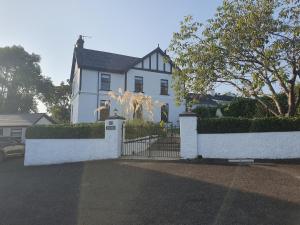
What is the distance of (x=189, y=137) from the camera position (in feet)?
42.2

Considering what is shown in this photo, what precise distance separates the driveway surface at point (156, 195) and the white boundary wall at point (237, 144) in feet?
3.90

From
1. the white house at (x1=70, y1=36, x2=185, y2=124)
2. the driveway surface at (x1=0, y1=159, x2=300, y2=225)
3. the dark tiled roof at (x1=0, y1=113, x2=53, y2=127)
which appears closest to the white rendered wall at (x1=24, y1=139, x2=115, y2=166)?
the driveway surface at (x1=0, y1=159, x2=300, y2=225)

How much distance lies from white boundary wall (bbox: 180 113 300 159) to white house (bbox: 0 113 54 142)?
21224 mm

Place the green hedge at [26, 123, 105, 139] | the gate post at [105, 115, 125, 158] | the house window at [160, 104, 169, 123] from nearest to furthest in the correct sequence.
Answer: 1. the gate post at [105, 115, 125, 158]
2. the green hedge at [26, 123, 105, 139]
3. the house window at [160, 104, 169, 123]

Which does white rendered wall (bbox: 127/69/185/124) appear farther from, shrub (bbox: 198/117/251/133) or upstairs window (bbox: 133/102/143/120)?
shrub (bbox: 198/117/251/133)

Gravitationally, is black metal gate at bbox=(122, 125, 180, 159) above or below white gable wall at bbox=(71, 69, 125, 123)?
below

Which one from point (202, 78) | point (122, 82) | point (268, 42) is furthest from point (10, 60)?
point (268, 42)

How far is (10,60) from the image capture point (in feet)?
145

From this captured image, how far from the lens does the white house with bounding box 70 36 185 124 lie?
26562mm

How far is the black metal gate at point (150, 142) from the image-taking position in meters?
14.3

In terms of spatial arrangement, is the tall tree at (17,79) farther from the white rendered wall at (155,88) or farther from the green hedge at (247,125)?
the green hedge at (247,125)

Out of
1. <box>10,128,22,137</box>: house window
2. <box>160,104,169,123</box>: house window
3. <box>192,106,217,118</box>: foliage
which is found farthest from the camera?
<box>10,128,22,137</box>: house window

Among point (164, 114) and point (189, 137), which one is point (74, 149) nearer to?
point (189, 137)

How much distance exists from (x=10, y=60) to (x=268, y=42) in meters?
41.6
